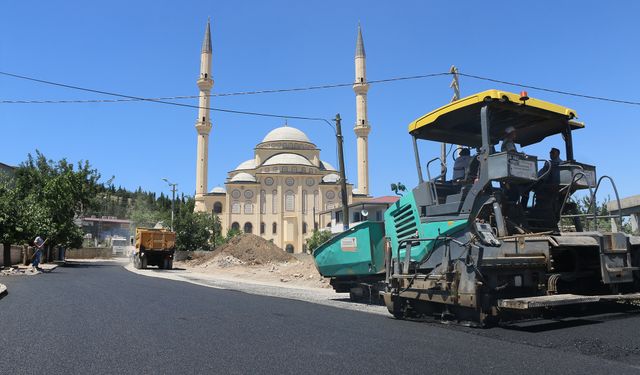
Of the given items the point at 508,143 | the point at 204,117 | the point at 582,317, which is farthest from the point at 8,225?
the point at 204,117

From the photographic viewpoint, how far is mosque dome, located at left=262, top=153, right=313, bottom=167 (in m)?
70.9

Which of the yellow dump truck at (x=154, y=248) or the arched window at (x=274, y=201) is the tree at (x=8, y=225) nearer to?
the yellow dump truck at (x=154, y=248)

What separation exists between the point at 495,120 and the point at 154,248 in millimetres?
27441

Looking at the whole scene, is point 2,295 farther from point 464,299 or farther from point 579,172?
Answer: point 579,172

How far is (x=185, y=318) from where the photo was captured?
7.05 m

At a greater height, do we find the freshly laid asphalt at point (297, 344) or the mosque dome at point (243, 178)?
the mosque dome at point (243, 178)

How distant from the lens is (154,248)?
101 ft

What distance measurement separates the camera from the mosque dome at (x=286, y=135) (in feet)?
250

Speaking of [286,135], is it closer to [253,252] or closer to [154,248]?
[253,252]

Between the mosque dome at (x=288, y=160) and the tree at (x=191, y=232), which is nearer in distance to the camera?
the tree at (x=191, y=232)

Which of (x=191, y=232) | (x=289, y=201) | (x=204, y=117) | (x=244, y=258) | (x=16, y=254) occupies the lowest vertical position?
(x=244, y=258)

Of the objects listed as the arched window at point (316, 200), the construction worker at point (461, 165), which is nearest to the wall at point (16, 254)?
the construction worker at point (461, 165)

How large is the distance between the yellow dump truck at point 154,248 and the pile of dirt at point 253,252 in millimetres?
3904

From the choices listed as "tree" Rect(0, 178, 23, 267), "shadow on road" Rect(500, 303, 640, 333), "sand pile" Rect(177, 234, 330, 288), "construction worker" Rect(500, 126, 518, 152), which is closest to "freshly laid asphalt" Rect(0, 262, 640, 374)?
"shadow on road" Rect(500, 303, 640, 333)
